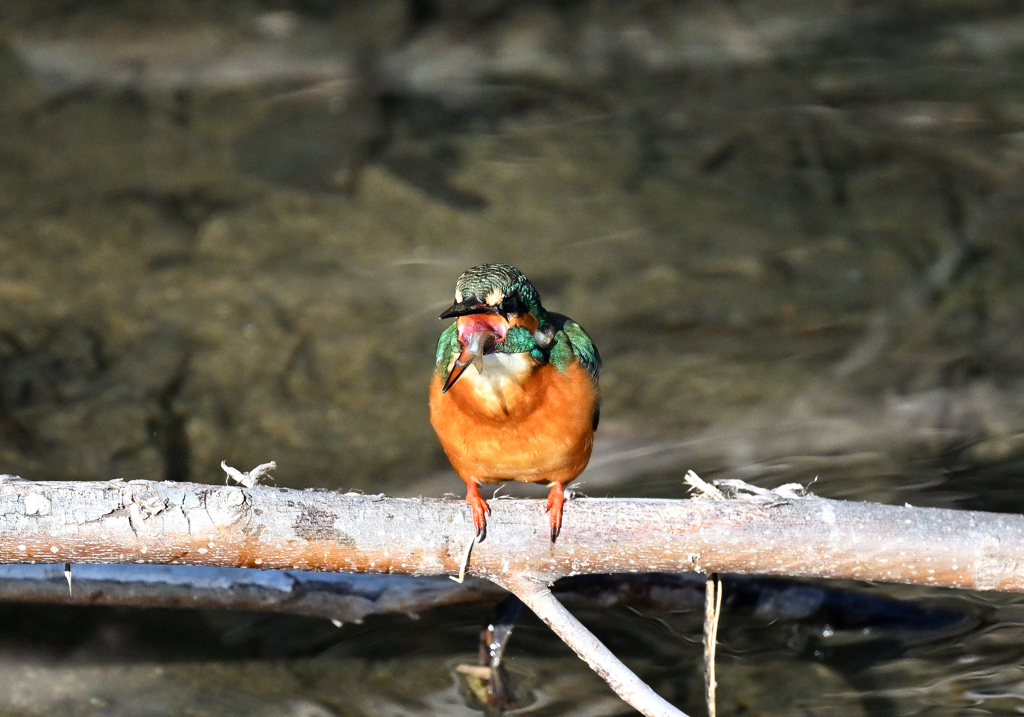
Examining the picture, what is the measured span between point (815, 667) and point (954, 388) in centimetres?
215

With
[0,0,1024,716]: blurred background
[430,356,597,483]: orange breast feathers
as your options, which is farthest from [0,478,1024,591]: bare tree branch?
[0,0,1024,716]: blurred background

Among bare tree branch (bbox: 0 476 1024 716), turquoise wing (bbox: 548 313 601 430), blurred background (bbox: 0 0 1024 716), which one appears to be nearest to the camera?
bare tree branch (bbox: 0 476 1024 716)

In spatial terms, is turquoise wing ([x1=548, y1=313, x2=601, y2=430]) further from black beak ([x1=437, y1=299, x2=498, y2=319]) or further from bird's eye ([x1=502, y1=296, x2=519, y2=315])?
black beak ([x1=437, y1=299, x2=498, y2=319])

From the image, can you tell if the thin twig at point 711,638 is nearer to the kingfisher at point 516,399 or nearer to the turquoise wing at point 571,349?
the kingfisher at point 516,399

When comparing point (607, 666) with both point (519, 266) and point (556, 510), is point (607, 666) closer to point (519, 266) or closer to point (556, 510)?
point (556, 510)

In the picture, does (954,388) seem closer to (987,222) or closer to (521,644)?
(987,222)

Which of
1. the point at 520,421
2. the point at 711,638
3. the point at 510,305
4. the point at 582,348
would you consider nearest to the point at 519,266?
the point at 582,348

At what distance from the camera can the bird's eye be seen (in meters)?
2.59

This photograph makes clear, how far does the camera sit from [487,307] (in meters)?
2.54

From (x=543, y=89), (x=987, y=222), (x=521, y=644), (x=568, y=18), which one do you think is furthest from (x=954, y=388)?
(x=568, y=18)

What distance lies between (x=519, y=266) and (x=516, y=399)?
3.56 metres

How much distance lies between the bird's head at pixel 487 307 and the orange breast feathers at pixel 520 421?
174 millimetres

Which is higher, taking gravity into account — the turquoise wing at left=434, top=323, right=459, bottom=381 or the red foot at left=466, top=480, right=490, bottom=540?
the turquoise wing at left=434, top=323, right=459, bottom=381

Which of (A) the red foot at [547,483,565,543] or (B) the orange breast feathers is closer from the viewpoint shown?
(A) the red foot at [547,483,565,543]
